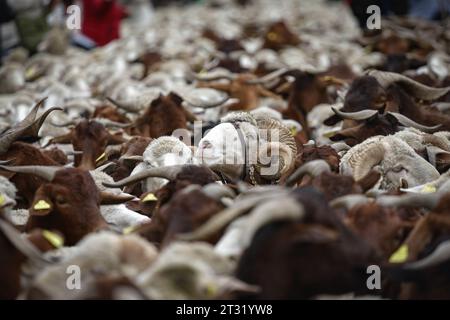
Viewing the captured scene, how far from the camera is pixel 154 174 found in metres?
4.30

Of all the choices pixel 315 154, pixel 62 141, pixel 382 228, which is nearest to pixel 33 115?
pixel 62 141

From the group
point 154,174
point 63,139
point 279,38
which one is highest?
point 154,174

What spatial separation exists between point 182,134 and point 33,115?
87 cm

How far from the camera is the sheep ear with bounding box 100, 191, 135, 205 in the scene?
4.34 meters

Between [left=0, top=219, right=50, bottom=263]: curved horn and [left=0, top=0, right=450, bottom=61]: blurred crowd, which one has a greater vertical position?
[left=0, top=219, right=50, bottom=263]: curved horn

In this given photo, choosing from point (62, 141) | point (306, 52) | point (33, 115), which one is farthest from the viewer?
point (306, 52)

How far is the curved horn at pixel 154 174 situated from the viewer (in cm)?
416

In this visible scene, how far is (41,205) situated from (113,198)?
474mm

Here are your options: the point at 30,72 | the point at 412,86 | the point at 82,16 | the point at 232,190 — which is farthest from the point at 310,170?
the point at 82,16

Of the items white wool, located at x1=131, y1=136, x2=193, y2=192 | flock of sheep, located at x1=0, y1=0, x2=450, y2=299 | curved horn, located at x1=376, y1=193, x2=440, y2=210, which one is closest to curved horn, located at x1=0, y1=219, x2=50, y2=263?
flock of sheep, located at x1=0, y1=0, x2=450, y2=299

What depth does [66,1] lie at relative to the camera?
14.3m

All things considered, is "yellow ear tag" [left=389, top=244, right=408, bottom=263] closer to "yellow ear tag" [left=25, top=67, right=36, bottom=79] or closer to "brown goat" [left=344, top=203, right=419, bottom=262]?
"brown goat" [left=344, top=203, right=419, bottom=262]

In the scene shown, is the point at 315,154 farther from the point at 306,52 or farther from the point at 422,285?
the point at 306,52

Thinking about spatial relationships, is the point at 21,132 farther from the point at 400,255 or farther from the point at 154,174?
the point at 400,255
